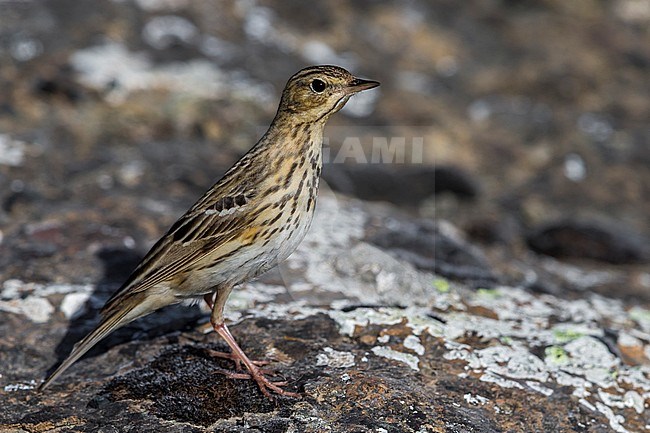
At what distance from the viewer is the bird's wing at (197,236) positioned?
16.3ft

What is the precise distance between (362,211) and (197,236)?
2.83m

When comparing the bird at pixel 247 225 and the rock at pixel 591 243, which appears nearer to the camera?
the bird at pixel 247 225

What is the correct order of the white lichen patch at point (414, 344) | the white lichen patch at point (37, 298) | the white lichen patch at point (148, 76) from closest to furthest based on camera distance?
the white lichen patch at point (414, 344)
the white lichen patch at point (37, 298)
the white lichen patch at point (148, 76)

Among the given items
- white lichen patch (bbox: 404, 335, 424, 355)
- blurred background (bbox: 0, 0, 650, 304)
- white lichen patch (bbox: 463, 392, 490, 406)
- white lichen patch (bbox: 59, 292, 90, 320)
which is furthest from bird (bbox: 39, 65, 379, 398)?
blurred background (bbox: 0, 0, 650, 304)

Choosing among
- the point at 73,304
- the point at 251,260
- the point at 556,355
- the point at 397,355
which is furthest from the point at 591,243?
the point at 73,304

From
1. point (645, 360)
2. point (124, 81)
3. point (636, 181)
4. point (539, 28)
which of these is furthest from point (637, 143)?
point (124, 81)

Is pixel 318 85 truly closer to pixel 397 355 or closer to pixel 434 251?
pixel 397 355

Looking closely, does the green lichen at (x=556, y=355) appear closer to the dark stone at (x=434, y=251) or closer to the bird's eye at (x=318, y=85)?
the dark stone at (x=434, y=251)

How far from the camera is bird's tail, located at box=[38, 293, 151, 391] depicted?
4.71 m

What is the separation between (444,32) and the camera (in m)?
11.7

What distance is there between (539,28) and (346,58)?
331 centimetres

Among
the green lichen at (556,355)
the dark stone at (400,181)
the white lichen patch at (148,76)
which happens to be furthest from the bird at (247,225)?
the white lichen patch at (148,76)

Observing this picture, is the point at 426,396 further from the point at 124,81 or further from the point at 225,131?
the point at 124,81

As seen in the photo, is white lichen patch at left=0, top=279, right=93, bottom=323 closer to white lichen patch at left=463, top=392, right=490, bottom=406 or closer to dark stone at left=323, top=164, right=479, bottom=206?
white lichen patch at left=463, top=392, right=490, bottom=406
